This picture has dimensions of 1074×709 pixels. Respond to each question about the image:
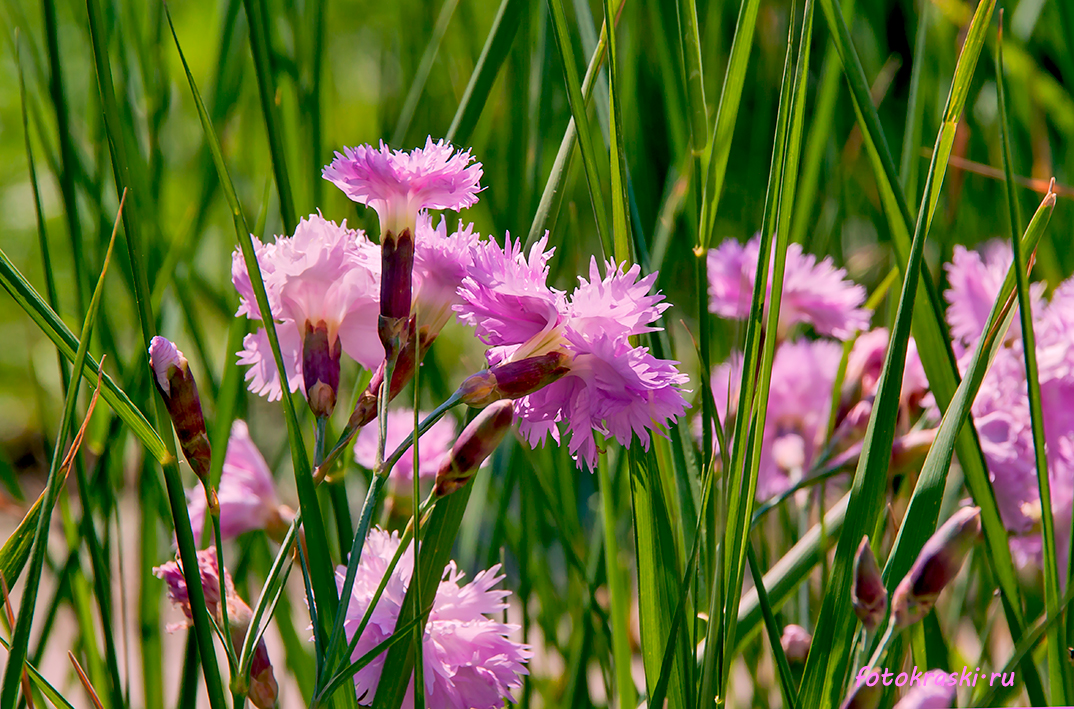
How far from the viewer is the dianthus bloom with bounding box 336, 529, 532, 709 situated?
313 millimetres

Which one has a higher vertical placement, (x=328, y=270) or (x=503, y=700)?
(x=328, y=270)

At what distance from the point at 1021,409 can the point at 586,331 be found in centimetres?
29

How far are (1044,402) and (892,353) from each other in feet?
0.73

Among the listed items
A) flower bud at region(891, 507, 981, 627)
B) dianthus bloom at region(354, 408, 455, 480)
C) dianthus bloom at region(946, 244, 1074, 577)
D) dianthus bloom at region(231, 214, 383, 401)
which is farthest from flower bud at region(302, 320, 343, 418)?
dianthus bloom at region(946, 244, 1074, 577)

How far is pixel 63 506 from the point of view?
489mm

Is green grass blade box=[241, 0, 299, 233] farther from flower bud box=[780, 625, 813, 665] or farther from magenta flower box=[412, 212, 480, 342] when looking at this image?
flower bud box=[780, 625, 813, 665]

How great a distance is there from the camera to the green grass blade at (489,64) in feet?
1.27

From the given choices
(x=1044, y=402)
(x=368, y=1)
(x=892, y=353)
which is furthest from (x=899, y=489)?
(x=368, y=1)

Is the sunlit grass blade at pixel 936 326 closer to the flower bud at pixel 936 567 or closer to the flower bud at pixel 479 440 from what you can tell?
the flower bud at pixel 936 567

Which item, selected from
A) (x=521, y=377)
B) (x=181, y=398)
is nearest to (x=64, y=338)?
(x=181, y=398)

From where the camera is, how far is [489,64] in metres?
0.39

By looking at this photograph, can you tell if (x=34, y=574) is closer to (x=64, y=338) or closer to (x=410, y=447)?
(x=64, y=338)

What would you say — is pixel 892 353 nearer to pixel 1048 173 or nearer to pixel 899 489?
pixel 899 489

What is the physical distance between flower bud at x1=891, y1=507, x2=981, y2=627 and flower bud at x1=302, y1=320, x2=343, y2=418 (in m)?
0.21
